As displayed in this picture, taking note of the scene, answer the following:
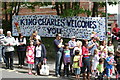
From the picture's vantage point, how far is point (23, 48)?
13.3 metres

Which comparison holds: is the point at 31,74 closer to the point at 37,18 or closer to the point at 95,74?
the point at 95,74

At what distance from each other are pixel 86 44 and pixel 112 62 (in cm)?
125

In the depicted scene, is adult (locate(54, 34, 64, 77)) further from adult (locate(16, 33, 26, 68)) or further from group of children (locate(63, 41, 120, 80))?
adult (locate(16, 33, 26, 68))

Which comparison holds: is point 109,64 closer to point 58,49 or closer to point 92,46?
point 92,46

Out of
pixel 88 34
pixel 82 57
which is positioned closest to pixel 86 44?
pixel 82 57

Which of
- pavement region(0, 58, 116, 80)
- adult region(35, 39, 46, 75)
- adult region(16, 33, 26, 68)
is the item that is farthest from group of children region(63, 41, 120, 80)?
adult region(16, 33, 26, 68)

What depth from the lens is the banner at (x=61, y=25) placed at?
607 inches

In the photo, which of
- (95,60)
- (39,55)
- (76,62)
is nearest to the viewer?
(76,62)

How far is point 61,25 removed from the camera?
54.5 feet

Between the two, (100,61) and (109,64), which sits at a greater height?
(100,61)

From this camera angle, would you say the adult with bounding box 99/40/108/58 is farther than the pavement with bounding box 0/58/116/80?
No

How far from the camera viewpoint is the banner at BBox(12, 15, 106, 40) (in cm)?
1541

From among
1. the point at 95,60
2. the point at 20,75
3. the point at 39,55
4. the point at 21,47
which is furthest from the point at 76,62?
the point at 21,47

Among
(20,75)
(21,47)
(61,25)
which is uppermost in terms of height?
(61,25)
